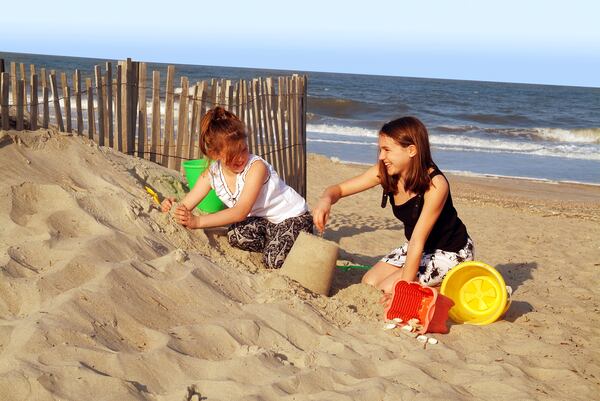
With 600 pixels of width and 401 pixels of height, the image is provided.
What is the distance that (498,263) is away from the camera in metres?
A: 6.25

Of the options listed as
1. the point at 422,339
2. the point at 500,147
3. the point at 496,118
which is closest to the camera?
the point at 422,339

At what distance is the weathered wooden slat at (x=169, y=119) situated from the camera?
5871 millimetres

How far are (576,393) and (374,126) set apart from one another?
20.5m

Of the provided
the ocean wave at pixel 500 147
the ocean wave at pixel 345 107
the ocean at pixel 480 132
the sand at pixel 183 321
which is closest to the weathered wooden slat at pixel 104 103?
the sand at pixel 183 321

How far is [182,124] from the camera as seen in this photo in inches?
236

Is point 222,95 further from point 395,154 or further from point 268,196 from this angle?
point 395,154

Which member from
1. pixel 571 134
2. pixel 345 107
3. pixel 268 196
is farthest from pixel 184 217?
pixel 345 107

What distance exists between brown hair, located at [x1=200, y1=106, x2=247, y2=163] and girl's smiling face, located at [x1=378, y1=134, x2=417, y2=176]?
87 cm

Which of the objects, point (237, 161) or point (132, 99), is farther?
point (132, 99)

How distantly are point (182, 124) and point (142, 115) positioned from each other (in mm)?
344

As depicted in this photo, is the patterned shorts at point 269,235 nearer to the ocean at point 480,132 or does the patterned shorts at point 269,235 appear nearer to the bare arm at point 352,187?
the bare arm at point 352,187

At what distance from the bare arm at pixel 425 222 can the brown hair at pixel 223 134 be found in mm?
1195

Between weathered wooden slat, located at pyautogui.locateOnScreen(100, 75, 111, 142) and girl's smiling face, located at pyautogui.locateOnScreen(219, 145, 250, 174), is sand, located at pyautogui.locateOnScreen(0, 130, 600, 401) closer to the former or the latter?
weathered wooden slat, located at pyautogui.locateOnScreen(100, 75, 111, 142)

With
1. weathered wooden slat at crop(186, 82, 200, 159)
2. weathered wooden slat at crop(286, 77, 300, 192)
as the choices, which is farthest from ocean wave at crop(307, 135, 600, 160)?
weathered wooden slat at crop(186, 82, 200, 159)
